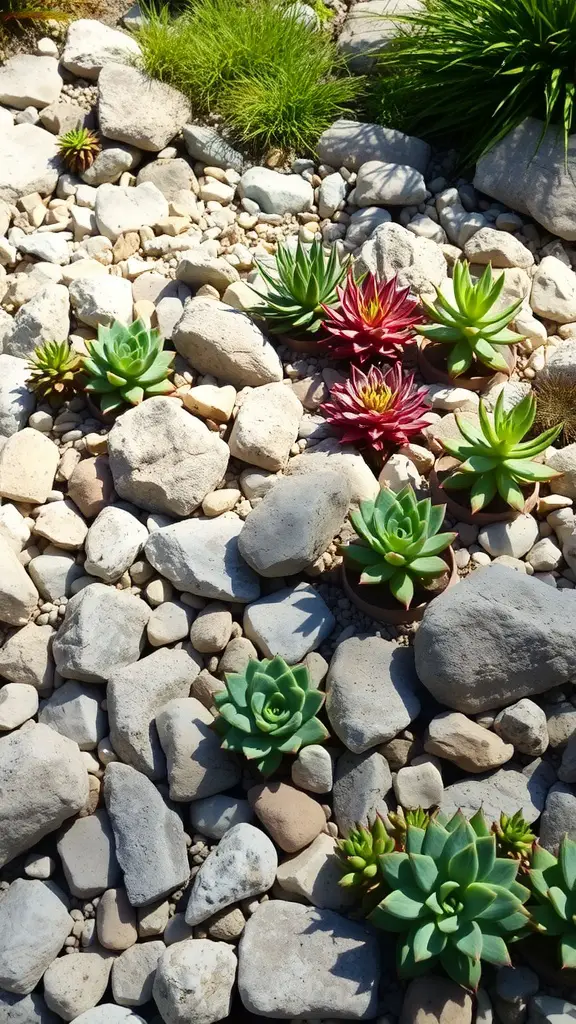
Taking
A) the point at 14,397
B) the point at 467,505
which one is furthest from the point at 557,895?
the point at 14,397

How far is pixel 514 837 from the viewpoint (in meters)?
2.76

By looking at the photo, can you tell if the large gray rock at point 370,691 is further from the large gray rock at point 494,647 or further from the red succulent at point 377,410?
the red succulent at point 377,410

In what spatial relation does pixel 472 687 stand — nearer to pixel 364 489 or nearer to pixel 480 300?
pixel 364 489

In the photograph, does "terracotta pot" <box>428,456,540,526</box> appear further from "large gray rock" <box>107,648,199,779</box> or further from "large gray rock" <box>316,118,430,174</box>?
"large gray rock" <box>316,118,430,174</box>

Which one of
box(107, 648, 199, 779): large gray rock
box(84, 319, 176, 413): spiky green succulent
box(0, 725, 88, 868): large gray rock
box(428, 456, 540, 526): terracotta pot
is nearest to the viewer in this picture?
box(0, 725, 88, 868): large gray rock

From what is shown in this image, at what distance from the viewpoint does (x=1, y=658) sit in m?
3.25

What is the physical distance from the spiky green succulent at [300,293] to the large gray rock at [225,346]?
0.12m

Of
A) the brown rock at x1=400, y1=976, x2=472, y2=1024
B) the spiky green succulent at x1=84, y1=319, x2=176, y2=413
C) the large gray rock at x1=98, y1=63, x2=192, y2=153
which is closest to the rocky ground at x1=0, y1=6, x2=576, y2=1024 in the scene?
the brown rock at x1=400, y1=976, x2=472, y2=1024

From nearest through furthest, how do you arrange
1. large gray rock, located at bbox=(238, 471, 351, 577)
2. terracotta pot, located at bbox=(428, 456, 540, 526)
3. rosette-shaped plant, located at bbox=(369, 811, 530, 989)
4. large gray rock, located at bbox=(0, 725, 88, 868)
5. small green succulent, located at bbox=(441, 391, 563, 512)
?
rosette-shaped plant, located at bbox=(369, 811, 530, 989), large gray rock, located at bbox=(0, 725, 88, 868), large gray rock, located at bbox=(238, 471, 351, 577), small green succulent, located at bbox=(441, 391, 563, 512), terracotta pot, located at bbox=(428, 456, 540, 526)

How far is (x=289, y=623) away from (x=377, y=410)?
3.08ft

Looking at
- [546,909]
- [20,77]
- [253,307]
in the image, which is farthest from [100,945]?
[20,77]

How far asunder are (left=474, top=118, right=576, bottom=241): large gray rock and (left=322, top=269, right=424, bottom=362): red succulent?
1014 mm

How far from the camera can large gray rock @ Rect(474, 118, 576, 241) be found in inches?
169

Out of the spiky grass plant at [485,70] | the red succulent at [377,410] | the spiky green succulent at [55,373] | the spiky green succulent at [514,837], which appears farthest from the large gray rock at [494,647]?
the spiky grass plant at [485,70]
